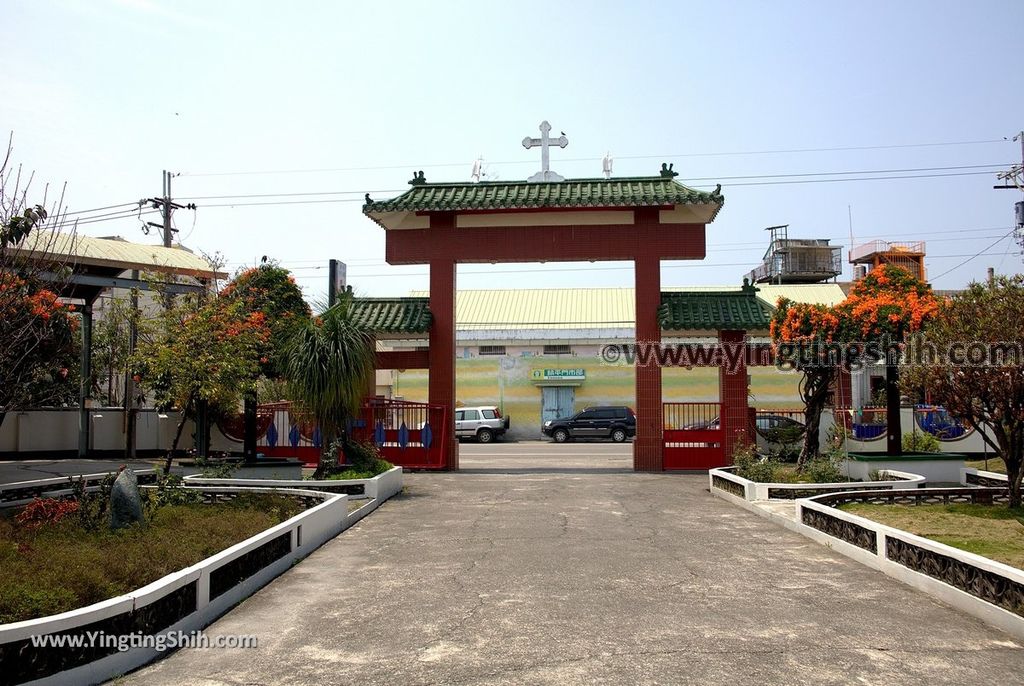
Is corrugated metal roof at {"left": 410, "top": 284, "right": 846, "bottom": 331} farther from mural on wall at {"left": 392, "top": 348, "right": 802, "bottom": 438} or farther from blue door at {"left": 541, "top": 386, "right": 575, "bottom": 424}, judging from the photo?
→ blue door at {"left": 541, "top": 386, "right": 575, "bottom": 424}

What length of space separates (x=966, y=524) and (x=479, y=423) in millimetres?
26978

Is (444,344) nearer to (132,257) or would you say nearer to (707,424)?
(707,424)

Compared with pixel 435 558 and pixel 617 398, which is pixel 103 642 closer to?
pixel 435 558

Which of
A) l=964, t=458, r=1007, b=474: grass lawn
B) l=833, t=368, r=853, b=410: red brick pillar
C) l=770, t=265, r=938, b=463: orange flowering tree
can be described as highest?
l=770, t=265, r=938, b=463: orange flowering tree

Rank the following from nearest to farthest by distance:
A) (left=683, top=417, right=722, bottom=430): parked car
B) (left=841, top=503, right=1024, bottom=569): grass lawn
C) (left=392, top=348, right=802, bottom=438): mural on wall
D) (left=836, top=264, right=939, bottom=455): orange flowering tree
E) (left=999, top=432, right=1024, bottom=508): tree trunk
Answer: (left=841, top=503, right=1024, bottom=569): grass lawn
(left=999, top=432, right=1024, bottom=508): tree trunk
(left=836, top=264, right=939, bottom=455): orange flowering tree
(left=683, top=417, right=722, bottom=430): parked car
(left=392, top=348, right=802, bottom=438): mural on wall

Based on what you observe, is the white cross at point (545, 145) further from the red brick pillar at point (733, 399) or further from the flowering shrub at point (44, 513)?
the flowering shrub at point (44, 513)

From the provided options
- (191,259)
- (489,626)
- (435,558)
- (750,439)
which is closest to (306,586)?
(435,558)

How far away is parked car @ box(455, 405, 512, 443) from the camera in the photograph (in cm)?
3719

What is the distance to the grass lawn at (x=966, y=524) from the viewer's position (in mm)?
9641

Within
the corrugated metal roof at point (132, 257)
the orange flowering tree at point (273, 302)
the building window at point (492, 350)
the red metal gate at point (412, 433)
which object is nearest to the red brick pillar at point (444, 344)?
the red metal gate at point (412, 433)

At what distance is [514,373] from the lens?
4075 centimetres

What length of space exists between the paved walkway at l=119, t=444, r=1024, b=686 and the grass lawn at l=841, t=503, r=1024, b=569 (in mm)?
1280

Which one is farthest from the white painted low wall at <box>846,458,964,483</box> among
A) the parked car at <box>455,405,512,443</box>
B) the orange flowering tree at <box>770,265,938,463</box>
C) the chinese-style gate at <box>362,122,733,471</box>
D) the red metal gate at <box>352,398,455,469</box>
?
the parked car at <box>455,405,512,443</box>

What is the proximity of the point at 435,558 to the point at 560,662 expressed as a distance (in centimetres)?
418
